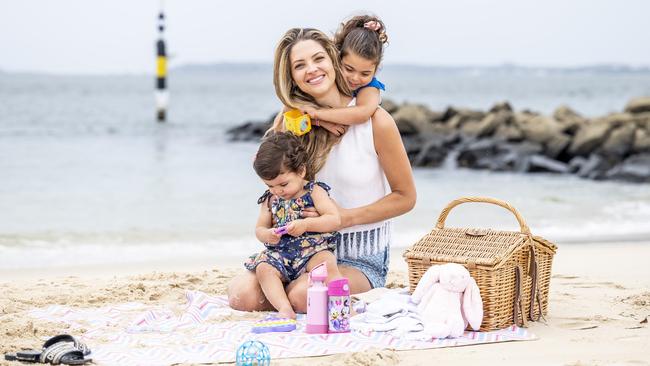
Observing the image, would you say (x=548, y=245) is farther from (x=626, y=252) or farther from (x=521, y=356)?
(x=626, y=252)

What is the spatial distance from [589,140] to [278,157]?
11.5 m

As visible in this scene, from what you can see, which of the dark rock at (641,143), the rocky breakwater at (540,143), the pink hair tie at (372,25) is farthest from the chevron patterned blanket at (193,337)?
the dark rock at (641,143)

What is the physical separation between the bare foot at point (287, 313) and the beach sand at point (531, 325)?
24.0 inches

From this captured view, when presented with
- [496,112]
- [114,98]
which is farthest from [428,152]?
[114,98]

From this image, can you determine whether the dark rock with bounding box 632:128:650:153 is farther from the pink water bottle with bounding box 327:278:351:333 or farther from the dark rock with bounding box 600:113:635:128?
the pink water bottle with bounding box 327:278:351:333

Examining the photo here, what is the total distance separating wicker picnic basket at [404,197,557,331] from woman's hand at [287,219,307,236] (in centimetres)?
51

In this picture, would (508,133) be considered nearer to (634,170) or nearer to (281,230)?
(634,170)

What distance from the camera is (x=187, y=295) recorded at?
5.10 m

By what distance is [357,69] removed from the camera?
4.82m

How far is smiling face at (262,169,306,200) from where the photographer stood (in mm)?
4520

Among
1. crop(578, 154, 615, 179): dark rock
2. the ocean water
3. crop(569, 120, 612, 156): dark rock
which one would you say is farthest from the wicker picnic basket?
crop(569, 120, 612, 156): dark rock

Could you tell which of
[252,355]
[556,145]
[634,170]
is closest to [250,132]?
[556,145]

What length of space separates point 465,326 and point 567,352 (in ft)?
1.69

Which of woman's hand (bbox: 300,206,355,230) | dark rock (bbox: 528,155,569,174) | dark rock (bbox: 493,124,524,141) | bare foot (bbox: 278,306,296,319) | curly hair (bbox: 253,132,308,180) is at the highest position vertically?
curly hair (bbox: 253,132,308,180)
